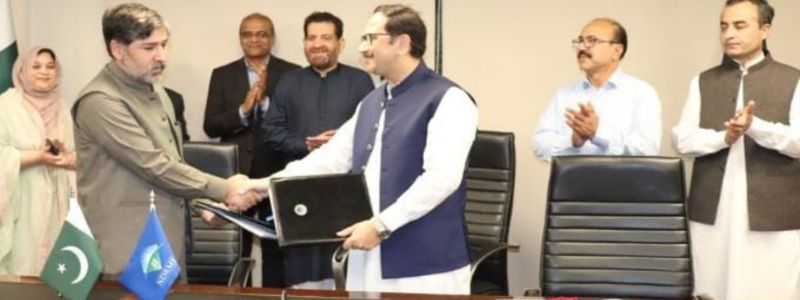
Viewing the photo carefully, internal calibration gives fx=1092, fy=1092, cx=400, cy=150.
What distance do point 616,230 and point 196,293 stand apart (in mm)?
1582

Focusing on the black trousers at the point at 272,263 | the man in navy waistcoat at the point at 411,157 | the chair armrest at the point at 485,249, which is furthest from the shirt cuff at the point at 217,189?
the black trousers at the point at 272,263

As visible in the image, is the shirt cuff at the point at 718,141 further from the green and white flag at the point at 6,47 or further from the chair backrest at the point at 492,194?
the green and white flag at the point at 6,47

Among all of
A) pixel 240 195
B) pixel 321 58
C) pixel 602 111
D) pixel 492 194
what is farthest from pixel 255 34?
pixel 240 195

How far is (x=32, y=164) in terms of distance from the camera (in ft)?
15.4

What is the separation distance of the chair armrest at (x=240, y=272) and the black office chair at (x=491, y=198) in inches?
34.3

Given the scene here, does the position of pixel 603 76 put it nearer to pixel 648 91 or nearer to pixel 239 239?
pixel 648 91

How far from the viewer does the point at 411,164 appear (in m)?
3.25

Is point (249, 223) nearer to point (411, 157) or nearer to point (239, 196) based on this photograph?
point (239, 196)

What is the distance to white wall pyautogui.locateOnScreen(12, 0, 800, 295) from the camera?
540 cm

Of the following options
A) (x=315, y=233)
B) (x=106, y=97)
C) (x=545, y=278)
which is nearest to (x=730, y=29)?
(x=545, y=278)

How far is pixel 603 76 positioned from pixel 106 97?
2.02 m

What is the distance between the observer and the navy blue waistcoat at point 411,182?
3.24m

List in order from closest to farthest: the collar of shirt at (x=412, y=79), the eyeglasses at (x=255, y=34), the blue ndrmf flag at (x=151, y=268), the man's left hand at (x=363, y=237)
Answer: the blue ndrmf flag at (x=151, y=268) → the man's left hand at (x=363, y=237) → the collar of shirt at (x=412, y=79) → the eyeglasses at (x=255, y=34)

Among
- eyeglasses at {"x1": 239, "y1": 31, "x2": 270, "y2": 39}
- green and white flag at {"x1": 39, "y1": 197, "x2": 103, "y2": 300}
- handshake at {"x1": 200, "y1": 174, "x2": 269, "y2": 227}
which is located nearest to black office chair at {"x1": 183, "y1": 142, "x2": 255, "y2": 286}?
handshake at {"x1": 200, "y1": 174, "x2": 269, "y2": 227}
